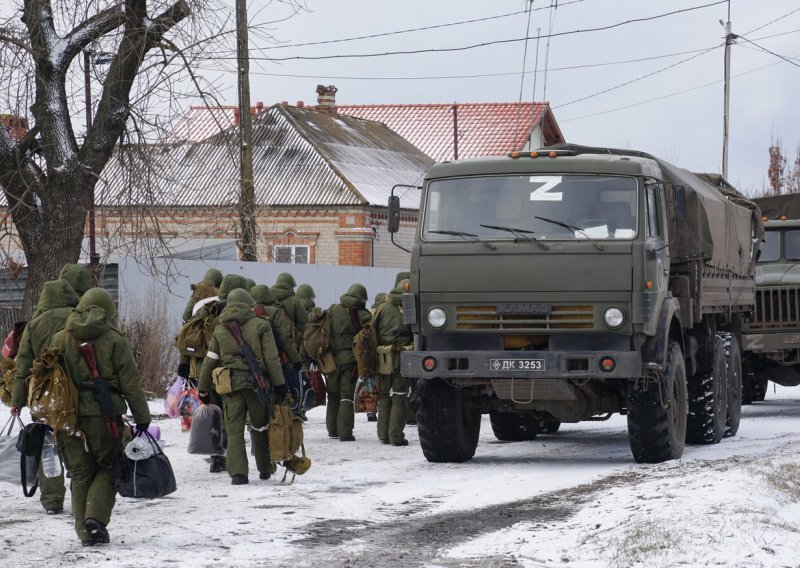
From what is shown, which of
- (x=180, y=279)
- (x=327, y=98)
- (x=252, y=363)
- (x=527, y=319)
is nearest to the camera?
(x=252, y=363)

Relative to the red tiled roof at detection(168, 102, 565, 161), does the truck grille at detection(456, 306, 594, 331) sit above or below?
below

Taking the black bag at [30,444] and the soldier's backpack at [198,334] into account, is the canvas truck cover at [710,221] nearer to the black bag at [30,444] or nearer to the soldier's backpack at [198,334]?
the soldier's backpack at [198,334]

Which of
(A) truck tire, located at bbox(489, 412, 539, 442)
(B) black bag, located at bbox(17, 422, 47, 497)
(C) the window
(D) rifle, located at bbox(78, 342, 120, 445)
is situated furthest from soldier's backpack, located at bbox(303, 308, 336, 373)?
(C) the window

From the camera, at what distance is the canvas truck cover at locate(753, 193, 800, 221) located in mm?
21047

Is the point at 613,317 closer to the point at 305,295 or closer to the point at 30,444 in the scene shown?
the point at 30,444

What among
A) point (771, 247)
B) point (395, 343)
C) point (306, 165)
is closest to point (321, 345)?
point (395, 343)

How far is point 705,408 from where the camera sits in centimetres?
1475

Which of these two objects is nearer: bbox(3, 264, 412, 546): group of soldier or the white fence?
bbox(3, 264, 412, 546): group of soldier

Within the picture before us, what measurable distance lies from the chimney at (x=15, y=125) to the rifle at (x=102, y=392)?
9.32 metres

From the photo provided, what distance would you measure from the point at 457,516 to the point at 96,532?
258 cm

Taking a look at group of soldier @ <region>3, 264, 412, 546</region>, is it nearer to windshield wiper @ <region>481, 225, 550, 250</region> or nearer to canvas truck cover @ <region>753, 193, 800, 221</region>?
windshield wiper @ <region>481, 225, 550, 250</region>

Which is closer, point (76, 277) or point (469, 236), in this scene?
point (76, 277)

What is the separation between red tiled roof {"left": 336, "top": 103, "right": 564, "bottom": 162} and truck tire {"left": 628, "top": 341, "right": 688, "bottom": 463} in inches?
1591

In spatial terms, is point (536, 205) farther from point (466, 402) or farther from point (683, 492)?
point (683, 492)
